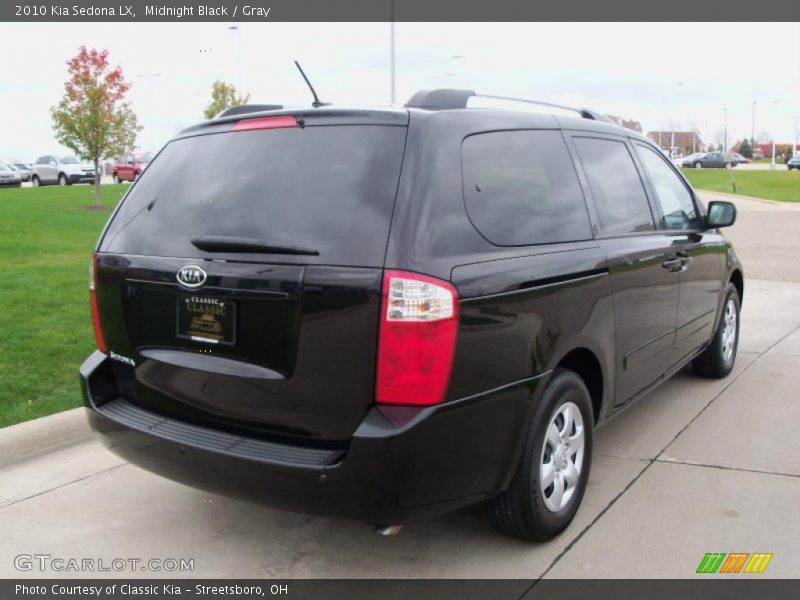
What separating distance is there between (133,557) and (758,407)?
411 centimetres

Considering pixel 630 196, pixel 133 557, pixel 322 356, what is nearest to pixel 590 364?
pixel 630 196

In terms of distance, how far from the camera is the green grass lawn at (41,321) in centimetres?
508

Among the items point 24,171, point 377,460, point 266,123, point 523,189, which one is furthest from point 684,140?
point 377,460

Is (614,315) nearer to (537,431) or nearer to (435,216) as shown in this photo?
(537,431)

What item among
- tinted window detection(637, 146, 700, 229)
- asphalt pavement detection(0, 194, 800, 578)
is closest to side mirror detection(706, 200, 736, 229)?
tinted window detection(637, 146, 700, 229)

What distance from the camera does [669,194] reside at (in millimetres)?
5031

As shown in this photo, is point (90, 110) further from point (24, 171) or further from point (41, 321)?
point (24, 171)

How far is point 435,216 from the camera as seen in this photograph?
2.87 meters

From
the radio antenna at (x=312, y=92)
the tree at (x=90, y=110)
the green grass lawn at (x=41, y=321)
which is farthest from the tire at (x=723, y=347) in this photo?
the tree at (x=90, y=110)

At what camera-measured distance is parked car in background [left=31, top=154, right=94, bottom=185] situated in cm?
4103

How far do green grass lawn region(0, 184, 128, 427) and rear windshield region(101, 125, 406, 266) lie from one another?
2087 millimetres

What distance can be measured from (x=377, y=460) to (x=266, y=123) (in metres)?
1.46

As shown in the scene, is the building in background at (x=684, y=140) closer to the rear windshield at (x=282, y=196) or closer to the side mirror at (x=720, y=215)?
the side mirror at (x=720, y=215)

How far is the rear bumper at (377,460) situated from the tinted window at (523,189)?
0.66 m
